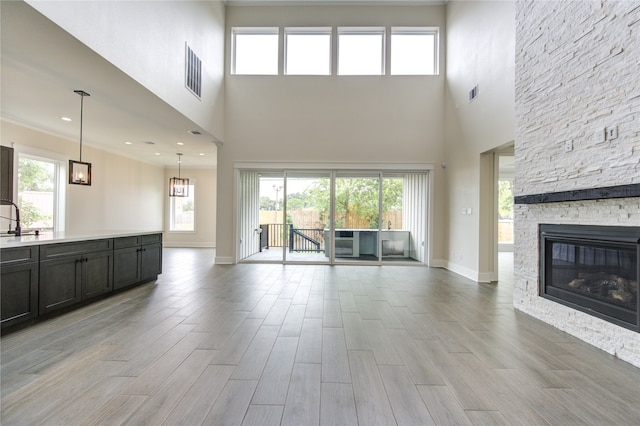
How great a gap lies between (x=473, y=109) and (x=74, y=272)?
6.67 m

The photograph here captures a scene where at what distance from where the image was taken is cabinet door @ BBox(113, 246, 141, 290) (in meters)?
4.16

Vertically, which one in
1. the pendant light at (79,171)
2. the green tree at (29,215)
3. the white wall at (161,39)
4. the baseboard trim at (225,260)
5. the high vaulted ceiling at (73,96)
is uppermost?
the white wall at (161,39)

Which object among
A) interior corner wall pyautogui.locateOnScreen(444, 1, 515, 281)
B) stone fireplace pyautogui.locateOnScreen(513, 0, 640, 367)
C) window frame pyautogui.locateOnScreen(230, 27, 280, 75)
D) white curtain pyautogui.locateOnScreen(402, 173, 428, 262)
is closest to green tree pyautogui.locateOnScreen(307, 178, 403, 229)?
white curtain pyautogui.locateOnScreen(402, 173, 428, 262)

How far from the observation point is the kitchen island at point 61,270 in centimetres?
281

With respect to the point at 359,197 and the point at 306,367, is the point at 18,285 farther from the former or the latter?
the point at 359,197

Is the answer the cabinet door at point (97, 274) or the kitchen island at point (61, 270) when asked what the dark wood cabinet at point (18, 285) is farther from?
the cabinet door at point (97, 274)

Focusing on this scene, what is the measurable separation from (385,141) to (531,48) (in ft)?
11.4

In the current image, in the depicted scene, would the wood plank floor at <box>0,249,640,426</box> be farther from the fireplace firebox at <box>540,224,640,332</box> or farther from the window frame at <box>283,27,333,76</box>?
the window frame at <box>283,27,333,76</box>

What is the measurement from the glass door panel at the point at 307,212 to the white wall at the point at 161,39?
2097mm

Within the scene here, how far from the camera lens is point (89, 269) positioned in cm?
372

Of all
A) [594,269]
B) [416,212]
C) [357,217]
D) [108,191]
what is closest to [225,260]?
[357,217]

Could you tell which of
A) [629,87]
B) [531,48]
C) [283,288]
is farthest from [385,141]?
[629,87]

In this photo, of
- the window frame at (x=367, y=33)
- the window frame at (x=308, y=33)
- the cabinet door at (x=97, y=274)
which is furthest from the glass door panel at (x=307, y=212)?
the cabinet door at (x=97, y=274)

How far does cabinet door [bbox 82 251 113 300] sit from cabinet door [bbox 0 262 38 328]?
2.04ft
